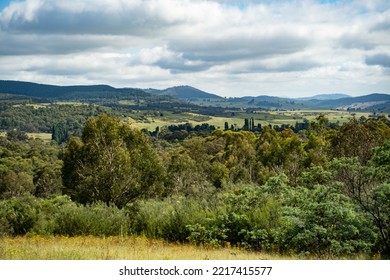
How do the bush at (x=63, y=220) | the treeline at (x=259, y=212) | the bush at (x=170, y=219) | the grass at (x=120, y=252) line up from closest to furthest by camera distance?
the grass at (x=120, y=252) < the treeline at (x=259, y=212) < the bush at (x=170, y=219) < the bush at (x=63, y=220)

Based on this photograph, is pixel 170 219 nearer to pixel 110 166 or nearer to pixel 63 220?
pixel 63 220

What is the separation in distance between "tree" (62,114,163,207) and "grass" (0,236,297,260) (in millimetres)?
13533

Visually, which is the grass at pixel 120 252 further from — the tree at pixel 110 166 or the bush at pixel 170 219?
the tree at pixel 110 166

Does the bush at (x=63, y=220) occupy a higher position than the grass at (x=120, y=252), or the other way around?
the grass at (x=120, y=252)

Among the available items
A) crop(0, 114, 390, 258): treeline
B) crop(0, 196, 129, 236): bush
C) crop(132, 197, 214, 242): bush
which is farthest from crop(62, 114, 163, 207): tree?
crop(132, 197, 214, 242): bush

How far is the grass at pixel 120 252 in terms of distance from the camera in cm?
848

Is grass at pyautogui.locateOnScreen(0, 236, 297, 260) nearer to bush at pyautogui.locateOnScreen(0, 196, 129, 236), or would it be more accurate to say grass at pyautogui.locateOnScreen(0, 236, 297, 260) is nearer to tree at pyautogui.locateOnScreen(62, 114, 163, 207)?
bush at pyautogui.locateOnScreen(0, 196, 129, 236)

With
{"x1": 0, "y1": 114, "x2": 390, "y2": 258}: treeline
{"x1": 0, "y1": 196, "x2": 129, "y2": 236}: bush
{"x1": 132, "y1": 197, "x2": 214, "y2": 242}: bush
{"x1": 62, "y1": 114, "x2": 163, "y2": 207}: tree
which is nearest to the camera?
{"x1": 0, "y1": 114, "x2": 390, "y2": 258}: treeline

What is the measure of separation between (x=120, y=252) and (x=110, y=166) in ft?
54.8

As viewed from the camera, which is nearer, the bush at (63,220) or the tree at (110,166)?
the bush at (63,220)

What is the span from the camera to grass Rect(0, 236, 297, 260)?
8477 millimetres

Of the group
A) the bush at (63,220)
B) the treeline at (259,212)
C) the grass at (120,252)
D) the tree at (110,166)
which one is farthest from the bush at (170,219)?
the tree at (110,166)

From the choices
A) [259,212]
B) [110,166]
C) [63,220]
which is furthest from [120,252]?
[110,166]

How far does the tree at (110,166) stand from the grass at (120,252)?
13.5 meters
